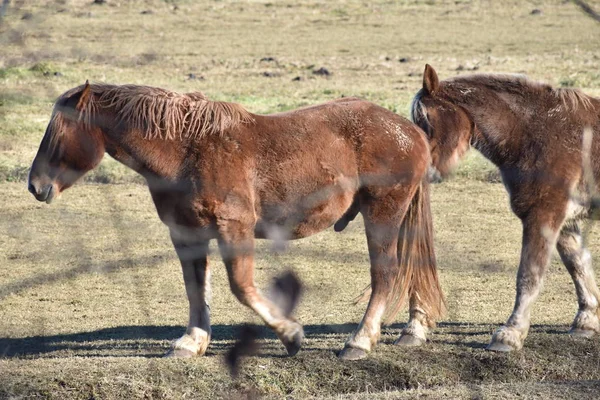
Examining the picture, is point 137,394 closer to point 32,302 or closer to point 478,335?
point 478,335

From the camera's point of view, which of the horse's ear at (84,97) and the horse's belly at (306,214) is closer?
the horse's ear at (84,97)

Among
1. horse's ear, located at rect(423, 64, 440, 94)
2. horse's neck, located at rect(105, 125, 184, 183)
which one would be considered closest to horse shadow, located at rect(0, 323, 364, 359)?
horse's neck, located at rect(105, 125, 184, 183)

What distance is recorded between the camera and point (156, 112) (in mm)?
5418

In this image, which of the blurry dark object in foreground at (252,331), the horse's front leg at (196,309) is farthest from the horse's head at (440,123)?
the blurry dark object in foreground at (252,331)

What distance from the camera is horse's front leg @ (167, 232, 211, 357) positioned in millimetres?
5609

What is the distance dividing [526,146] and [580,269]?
936 mm

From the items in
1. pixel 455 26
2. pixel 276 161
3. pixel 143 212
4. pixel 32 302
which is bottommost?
pixel 455 26

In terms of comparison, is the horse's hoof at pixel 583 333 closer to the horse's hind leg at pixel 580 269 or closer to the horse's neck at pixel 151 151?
the horse's hind leg at pixel 580 269

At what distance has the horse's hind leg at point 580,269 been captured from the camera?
20.6 feet

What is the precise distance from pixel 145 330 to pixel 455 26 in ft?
78.8

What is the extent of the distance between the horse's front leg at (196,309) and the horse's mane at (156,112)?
66 cm

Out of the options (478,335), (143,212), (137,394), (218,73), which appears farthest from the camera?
(218,73)

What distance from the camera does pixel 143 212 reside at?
10.8m

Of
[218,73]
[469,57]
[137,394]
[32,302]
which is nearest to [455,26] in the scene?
[469,57]
